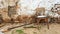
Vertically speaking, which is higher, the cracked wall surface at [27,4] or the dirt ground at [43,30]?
the cracked wall surface at [27,4]

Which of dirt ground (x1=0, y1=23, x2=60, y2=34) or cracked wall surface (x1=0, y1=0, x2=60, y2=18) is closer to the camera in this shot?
dirt ground (x1=0, y1=23, x2=60, y2=34)

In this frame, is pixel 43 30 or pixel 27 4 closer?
pixel 43 30

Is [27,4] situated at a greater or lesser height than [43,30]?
Result: greater

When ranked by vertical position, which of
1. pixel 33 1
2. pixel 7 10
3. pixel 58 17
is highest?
→ pixel 33 1

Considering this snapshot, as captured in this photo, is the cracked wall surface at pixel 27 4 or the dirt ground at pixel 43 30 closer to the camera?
the dirt ground at pixel 43 30

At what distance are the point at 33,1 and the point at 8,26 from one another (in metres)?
1.17

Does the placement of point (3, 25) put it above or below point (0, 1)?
below

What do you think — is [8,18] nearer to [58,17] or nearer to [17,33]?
[17,33]

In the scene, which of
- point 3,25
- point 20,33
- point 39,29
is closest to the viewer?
point 20,33

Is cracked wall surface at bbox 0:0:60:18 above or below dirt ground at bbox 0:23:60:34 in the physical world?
above

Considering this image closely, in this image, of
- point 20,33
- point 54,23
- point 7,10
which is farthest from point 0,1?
point 54,23

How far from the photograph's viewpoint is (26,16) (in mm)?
4559

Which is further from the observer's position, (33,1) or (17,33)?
(33,1)

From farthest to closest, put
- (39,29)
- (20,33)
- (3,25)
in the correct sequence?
(3,25)
(39,29)
(20,33)
